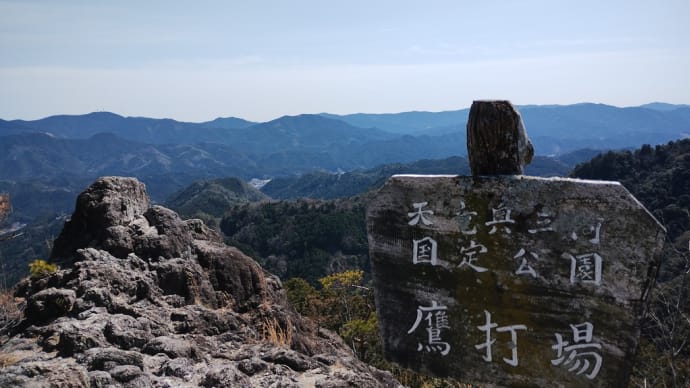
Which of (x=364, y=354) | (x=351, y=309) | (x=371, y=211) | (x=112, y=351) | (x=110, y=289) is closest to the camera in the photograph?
(x=371, y=211)

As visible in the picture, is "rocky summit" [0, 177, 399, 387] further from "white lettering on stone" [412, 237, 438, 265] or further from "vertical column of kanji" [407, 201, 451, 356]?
"white lettering on stone" [412, 237, 438, 265]

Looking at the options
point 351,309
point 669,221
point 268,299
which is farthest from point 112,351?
point 669,221

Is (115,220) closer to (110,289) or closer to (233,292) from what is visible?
(110,289)

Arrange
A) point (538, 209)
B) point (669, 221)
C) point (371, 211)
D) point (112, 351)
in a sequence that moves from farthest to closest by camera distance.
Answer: point (669, 221)
point (112, 351)
point (371, 211)
point (538, 209)

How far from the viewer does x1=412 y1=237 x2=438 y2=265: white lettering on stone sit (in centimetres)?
295

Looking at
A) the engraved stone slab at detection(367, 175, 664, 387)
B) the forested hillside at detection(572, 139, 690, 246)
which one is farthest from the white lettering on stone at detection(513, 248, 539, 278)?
the forested hillside at detection(572, 139, 690, 246)

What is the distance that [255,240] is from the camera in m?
78.1

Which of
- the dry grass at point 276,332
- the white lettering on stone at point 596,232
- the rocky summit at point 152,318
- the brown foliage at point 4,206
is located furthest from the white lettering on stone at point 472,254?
the brown foliage at point 4,206

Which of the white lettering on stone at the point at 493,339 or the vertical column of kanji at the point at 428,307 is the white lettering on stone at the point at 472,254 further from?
the white lettering on stone at the point at 493,339

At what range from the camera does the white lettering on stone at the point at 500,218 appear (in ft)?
8.88

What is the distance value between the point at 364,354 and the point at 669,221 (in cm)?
3976

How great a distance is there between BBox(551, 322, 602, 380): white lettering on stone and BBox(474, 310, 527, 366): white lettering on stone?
21 cm

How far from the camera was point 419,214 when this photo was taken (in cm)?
298

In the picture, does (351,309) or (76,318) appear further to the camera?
(351,309)
